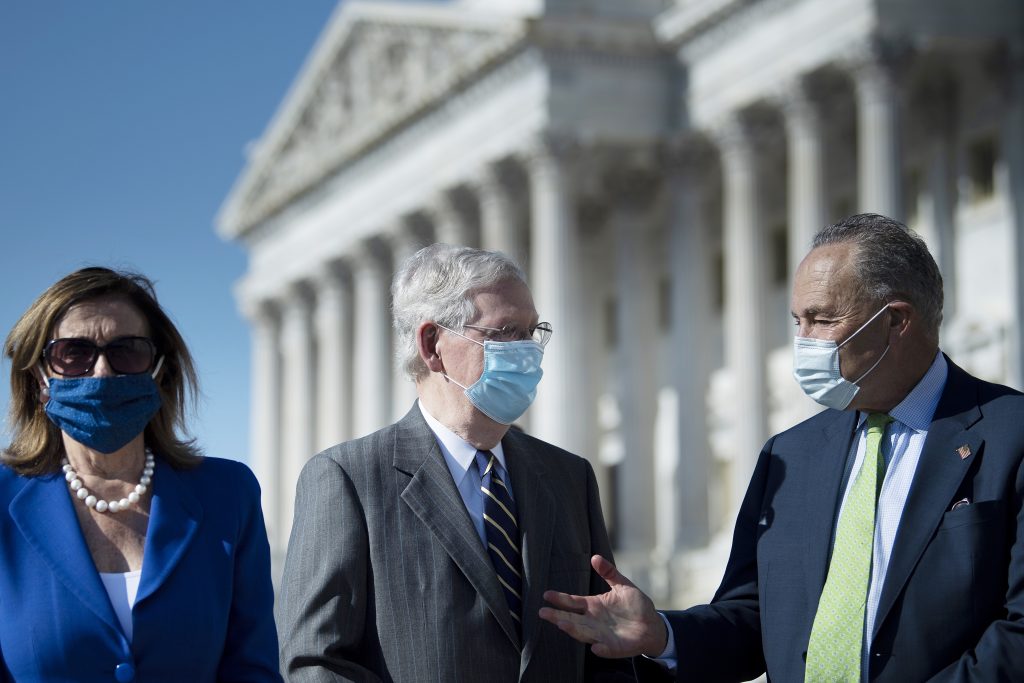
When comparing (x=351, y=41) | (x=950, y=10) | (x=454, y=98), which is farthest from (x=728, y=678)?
(x=351, y=41)

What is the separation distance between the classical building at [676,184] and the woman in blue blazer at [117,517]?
25.0m

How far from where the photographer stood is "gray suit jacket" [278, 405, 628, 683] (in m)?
6.43

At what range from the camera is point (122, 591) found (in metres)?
6.31

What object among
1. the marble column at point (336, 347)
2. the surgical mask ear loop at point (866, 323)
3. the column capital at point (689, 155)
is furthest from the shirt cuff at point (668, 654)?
the marble column at point (336, 347)

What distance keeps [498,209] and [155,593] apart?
34.1m

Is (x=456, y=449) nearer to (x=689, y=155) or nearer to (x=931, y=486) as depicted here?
(x=931, y=486)

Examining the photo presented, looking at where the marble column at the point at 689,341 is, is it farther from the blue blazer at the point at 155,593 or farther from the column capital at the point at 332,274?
the blue blazer at the point at 155,593

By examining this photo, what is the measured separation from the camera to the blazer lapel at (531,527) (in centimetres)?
668

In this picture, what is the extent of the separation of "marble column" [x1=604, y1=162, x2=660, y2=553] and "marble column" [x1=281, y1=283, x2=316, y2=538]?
17180 millimetres

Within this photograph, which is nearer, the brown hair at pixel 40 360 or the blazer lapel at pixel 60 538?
the blazer lapel at pixel 60 538

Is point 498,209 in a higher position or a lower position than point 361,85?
lower

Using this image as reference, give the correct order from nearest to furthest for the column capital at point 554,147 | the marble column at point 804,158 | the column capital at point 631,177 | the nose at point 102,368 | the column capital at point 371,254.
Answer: the nose at point 102,368
the marble column at point 804,158
the column capital at point 554,147
the column capital at point 631,177
the column capital at point 371,254

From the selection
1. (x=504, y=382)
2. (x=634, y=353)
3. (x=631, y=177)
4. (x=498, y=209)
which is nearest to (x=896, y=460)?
(x=504, y=382)

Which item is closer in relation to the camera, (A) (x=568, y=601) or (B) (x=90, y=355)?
(A) (x=568, y=601)
